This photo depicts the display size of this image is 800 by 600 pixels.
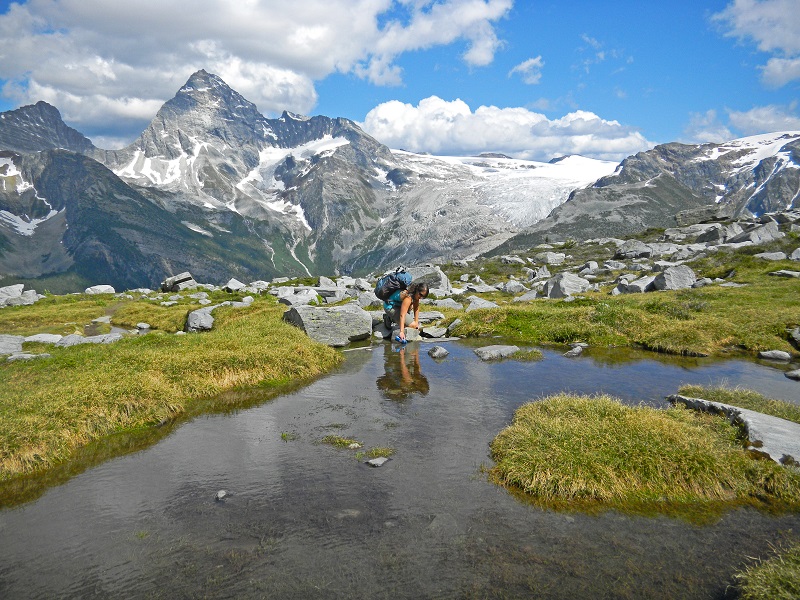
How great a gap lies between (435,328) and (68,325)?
111ft

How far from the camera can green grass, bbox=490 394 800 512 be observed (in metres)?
12.0

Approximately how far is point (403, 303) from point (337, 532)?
69.6ft

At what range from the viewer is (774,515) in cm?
1117

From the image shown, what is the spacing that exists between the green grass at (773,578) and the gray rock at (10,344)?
35660mm

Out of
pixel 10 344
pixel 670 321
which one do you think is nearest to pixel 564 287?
pixel 670 321

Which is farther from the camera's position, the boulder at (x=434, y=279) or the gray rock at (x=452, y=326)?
the boulder at (x=434, y=279)

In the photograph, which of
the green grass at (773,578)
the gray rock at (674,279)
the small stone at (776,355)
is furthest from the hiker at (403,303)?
the gray rock at (674,279)

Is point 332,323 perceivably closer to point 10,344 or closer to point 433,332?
point 433,332

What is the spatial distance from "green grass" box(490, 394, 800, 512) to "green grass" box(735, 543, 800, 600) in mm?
2662

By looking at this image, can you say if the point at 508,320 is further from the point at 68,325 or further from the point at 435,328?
the point at 68,325

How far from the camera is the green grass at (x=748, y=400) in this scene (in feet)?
51.8

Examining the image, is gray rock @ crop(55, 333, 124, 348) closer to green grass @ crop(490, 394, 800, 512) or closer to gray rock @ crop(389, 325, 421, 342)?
gray rock @ crop(389, 325, 421, 342)

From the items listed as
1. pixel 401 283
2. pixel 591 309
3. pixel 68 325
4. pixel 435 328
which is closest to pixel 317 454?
pixel 401 283

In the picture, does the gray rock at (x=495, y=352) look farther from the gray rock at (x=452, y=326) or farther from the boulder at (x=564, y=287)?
the boulder at (x=564, y=287)
